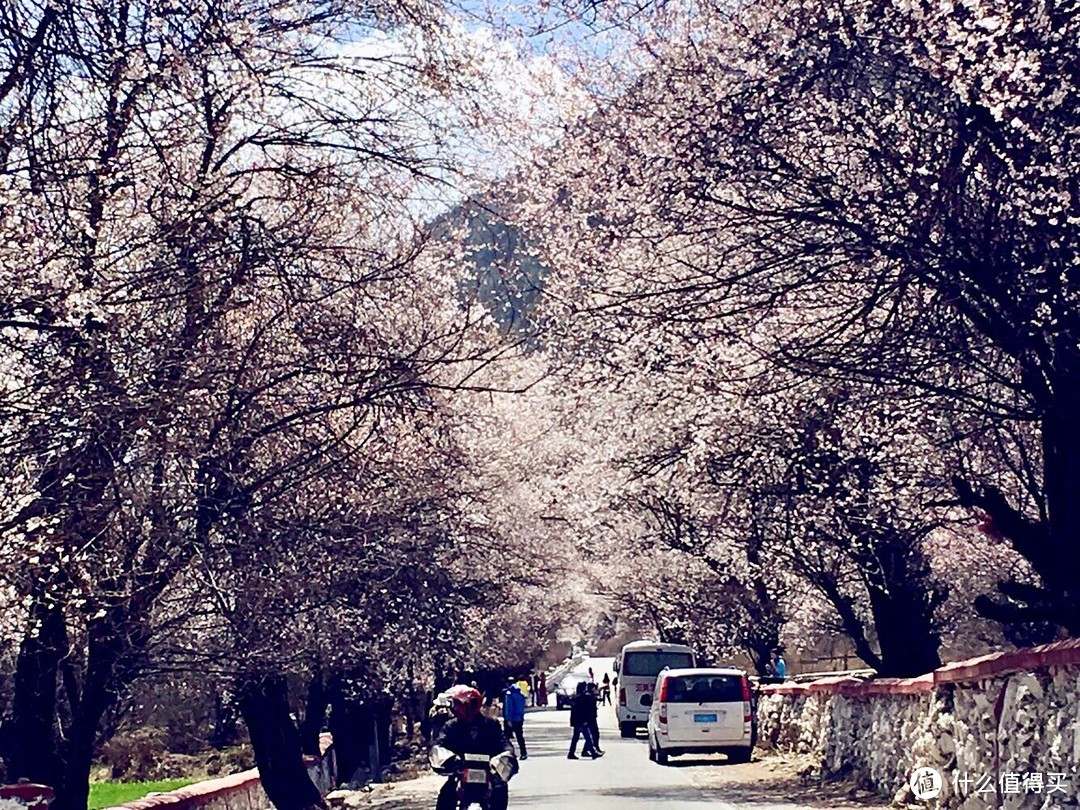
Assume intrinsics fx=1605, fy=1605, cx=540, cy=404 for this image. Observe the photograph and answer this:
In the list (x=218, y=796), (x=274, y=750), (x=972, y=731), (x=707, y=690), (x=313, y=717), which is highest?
(x=707, y=690)

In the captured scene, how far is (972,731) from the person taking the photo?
15.2 m

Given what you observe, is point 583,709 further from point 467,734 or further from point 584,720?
point 467,734

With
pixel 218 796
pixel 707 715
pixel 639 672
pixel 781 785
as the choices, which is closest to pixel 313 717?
pixel 707 715

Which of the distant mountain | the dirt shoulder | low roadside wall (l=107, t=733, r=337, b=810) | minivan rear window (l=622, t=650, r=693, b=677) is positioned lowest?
the dirt shoulder

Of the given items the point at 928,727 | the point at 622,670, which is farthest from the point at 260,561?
the point at 622,670

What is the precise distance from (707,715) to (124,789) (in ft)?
43.8

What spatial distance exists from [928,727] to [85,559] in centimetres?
993

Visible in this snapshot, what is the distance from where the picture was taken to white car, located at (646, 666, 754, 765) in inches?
1211

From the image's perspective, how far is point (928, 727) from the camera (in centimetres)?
1734

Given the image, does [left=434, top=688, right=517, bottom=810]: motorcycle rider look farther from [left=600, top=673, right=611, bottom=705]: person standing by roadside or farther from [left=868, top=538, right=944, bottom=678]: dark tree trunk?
[left=600, top=673, right=611, bottom=705]: person standing by roadside

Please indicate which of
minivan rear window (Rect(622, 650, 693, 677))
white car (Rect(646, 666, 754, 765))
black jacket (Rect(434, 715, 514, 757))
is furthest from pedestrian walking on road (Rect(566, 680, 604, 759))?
black jacket (Rect(434, 715, 514, 757))

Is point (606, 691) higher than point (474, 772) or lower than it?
higher

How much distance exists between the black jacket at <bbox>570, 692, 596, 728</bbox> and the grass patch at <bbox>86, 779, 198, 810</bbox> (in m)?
8.67

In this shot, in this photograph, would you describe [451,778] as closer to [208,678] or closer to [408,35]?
[208,678]
